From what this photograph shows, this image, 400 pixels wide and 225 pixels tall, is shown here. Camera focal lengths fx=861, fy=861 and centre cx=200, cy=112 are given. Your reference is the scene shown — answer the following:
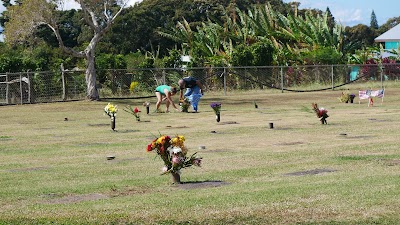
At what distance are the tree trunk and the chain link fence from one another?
172 cm

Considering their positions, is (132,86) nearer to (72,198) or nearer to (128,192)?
(128,192)

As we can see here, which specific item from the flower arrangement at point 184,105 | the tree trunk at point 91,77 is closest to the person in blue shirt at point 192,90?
the flower arrangement at point 184,105

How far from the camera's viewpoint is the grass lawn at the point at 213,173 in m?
10.1

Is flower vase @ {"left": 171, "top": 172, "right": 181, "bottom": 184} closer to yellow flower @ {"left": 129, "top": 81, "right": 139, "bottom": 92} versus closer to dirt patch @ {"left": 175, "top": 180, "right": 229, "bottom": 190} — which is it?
dirt patch @ {"left": 175, "top": 180, "right": 229, "bottom": 190}

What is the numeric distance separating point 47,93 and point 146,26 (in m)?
36.4

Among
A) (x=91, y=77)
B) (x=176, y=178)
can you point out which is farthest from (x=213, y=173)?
(x=91, y=77)

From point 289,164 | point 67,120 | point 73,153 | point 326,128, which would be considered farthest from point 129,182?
point 67,120

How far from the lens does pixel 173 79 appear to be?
160 feet

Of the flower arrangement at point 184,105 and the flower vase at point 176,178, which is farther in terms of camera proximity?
the flower arrangement at point 184,105

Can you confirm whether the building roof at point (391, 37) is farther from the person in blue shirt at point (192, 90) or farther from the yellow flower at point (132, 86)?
the person in blue shirt at point (192, 90)

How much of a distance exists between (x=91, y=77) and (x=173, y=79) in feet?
24.6

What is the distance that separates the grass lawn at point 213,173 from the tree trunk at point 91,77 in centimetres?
1152

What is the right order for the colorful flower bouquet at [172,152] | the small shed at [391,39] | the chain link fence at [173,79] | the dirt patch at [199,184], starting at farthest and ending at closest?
1. the small shed at [391,39]
2. the chain link fence at [173,79]
3. the colorful flower bouquet at [172,152]
4. the dirt patch at [199,184]

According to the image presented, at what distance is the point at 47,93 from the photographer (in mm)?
44281
